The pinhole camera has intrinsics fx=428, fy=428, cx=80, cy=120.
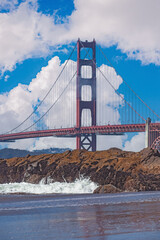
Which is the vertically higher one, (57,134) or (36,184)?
(57,134)

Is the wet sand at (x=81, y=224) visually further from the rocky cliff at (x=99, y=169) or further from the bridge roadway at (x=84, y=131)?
the bridge roadway at (x=84, y=131)

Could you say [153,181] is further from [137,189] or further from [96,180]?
[96,180]

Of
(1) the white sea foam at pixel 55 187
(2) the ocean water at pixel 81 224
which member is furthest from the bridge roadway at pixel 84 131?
(2) the ocean water at pixel 81 224

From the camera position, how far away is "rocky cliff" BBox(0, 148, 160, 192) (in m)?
21.5

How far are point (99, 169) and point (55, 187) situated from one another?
8.30ft

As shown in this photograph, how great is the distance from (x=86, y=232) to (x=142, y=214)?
9.89 ft

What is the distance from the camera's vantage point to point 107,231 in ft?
25.8

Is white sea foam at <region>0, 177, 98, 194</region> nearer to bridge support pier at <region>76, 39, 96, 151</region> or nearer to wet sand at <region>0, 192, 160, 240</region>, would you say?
wet sand at <region>0, 192, 160, 240</region>

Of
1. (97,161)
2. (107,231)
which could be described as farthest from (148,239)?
(97,161)

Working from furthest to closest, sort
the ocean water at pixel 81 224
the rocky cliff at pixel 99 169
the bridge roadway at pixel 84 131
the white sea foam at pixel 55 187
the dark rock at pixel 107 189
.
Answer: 1. the bridge roadway at pixel 84 131
2. the white sea foam at pixel 55 187
3. the rocky cliff at pixel 99 169
4. the dark rock at pixel 107 189
5. the ocean water at pixel 81 224

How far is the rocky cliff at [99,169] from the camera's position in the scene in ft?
70.5

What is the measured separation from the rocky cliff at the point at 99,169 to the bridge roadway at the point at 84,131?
4102 centimetres

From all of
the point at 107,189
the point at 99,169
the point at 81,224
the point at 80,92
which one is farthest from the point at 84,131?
the point at 81,224

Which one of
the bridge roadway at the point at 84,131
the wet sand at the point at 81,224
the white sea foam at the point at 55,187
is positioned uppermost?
the bridge roadway at the point at 84,131
